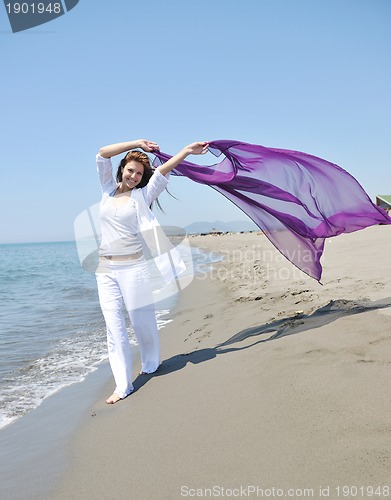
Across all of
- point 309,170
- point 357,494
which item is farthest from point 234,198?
point 357,494

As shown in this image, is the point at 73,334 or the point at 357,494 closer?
the point at 357,494

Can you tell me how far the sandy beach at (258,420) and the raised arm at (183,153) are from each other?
1.86m

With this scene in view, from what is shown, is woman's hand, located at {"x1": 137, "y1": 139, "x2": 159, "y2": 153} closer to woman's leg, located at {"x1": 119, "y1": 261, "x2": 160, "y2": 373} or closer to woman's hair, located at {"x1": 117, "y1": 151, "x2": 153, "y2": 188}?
woman's hair, located at {"x1": 117, "y1": 151, "x2": 153, "y2": 188}

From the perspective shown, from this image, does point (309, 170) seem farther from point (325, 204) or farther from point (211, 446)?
point (211, 446)

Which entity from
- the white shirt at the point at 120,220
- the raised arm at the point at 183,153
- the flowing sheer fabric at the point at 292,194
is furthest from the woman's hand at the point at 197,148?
the flowing sheer fabric at the point at 292,194

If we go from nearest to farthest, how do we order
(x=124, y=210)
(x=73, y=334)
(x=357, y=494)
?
(x=357, y=494)
(x=124, y=210)
(x=73, y=334)

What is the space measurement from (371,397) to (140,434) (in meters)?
1.51

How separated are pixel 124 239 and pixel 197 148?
1133mm

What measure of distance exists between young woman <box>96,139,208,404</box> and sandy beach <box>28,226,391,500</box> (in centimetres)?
52

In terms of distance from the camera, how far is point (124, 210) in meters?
3.81

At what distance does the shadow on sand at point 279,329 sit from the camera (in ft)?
14.0

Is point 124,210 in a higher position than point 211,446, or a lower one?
higher

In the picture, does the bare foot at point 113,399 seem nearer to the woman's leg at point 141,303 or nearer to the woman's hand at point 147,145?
the woman's leg at point 141,303

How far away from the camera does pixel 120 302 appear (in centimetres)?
393
